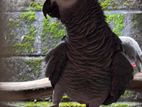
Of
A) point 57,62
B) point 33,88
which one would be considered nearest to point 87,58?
point 57,62

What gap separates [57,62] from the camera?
780 mm

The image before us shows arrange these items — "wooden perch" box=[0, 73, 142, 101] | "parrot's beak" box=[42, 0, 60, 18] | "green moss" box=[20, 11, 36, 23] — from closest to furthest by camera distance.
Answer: "parrot's beak" box=[42, 0, 60, 18] < "wooden perch" box=[0, 73, 142, 101] < "green moss" box=[20, 11, 36, 23]

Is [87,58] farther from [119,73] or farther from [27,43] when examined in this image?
[27,43]

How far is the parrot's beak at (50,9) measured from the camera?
72 centimetres

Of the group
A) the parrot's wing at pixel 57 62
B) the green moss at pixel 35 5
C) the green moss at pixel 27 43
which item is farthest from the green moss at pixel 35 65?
the parrot's wing at pixel 57 62

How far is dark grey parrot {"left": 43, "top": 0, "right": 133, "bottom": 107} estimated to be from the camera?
0.73 metres

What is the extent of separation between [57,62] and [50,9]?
117 millimetres

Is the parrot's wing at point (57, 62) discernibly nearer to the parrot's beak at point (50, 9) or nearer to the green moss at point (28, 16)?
the parrot's beak at point (50, 9)

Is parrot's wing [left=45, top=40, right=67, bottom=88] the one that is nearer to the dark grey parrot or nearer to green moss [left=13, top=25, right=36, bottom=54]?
the dark grey parrot

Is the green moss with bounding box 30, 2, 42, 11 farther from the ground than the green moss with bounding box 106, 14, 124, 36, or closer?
farther from the ground

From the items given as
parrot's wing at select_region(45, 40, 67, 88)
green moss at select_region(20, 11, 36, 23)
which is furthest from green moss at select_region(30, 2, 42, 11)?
parrot's wing at select_region(45, 40, 67, 88)

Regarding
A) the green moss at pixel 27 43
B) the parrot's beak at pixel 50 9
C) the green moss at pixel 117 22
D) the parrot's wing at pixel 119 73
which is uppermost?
the parrot's beak at pixel 50 9

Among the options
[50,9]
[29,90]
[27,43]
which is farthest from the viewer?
[27,43]

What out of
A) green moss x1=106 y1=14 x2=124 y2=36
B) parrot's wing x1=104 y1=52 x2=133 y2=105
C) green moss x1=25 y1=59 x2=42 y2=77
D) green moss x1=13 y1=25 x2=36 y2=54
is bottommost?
green moss x1=25 y1=59 x2=42 y2=77
